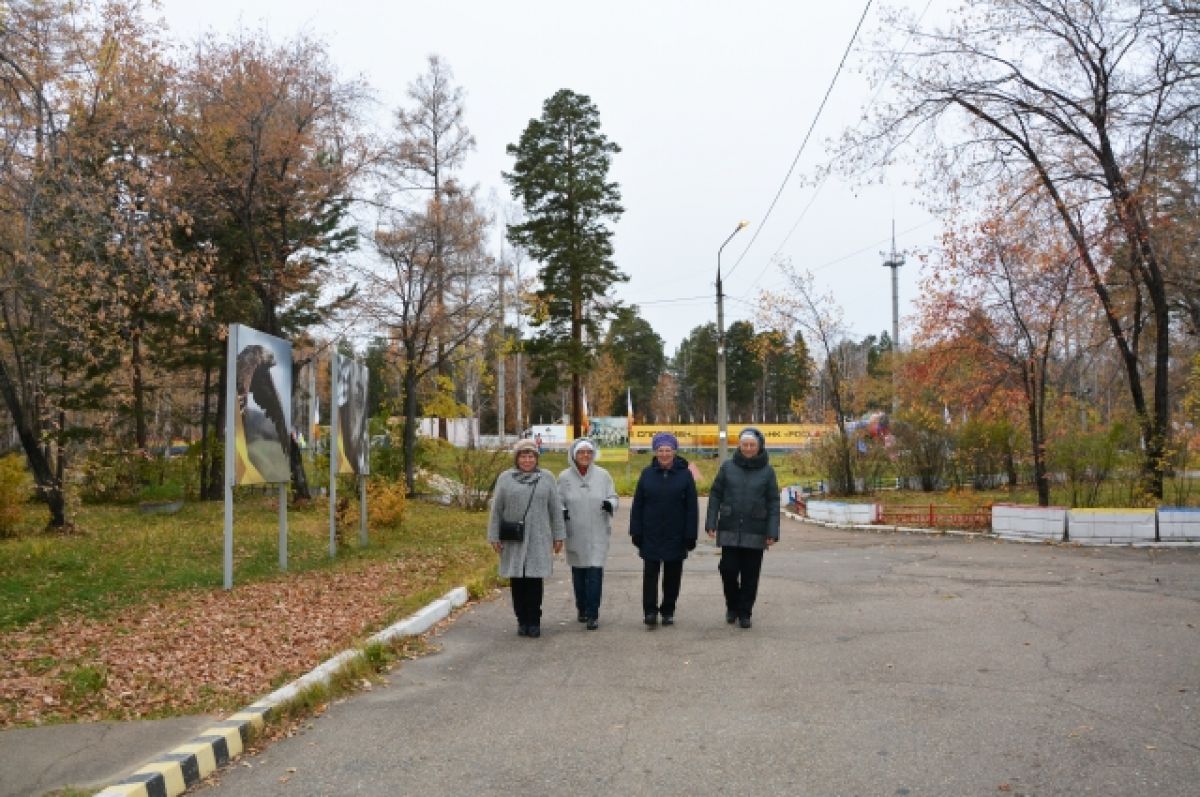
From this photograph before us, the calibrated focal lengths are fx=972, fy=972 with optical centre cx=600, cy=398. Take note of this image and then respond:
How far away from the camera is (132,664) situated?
25.0 ft

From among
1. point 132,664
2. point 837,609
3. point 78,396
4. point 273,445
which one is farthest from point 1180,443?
point 78,396

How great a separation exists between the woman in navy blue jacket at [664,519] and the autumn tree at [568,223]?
35405 mm

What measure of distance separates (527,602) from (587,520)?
3.02 ft

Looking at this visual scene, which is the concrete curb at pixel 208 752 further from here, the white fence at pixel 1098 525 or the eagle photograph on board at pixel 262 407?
the white fence at pixel 1098 525

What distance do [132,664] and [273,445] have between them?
557cm

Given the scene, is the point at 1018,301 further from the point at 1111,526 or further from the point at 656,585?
the point at 656,585

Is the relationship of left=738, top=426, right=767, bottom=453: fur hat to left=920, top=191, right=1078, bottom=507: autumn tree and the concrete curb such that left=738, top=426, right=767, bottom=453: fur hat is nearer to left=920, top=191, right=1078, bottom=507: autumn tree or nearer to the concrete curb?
the concrete curb

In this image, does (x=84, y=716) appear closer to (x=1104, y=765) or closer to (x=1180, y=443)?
(x=1104, y=765)

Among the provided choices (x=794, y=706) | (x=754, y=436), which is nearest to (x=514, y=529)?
(x=754, y=436)

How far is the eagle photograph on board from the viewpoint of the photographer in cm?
1195

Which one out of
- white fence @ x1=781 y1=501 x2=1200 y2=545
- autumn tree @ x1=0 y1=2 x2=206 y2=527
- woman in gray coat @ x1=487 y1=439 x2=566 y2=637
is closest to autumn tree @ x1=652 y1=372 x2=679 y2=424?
autumn tree @ x1=0 y1=2 x2=206 y2=527

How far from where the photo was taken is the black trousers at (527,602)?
8773 mm

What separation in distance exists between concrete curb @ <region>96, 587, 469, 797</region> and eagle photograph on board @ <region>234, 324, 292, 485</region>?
5290 millimetres

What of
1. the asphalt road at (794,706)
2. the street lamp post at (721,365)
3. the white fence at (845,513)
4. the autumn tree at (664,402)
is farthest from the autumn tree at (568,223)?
the autumn tree at (664,402)
